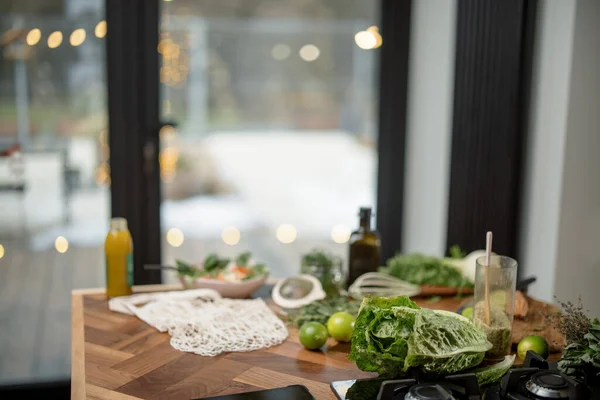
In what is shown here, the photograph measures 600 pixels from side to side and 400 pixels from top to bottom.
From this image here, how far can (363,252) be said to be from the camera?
2.21 meters

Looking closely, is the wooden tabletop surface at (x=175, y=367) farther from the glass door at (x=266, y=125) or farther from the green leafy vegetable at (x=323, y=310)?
the glass door at (x=266, y=125)

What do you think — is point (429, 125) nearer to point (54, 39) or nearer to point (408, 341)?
point (54, 39)

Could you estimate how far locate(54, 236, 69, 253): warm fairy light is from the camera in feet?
9.82

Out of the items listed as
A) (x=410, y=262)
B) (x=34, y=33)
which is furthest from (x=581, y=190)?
(x=34, y=33)

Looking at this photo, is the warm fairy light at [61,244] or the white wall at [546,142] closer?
the white wall at [546,142]

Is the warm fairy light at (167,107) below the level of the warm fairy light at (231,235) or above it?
above

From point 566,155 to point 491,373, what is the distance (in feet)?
4.56

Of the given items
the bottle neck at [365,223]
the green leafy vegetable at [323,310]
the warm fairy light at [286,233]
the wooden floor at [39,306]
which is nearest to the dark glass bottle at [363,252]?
the bottle neck at [365,223]

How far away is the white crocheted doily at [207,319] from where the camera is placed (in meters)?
1.74

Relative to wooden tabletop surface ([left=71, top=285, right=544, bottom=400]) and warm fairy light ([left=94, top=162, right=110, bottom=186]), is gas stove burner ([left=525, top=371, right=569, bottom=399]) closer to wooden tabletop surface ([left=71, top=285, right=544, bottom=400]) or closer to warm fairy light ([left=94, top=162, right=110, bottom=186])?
wooden tabletop surface ([left=71, top=285, right=544, bottom=400])

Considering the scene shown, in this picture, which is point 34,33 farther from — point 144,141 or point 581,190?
point 581,190

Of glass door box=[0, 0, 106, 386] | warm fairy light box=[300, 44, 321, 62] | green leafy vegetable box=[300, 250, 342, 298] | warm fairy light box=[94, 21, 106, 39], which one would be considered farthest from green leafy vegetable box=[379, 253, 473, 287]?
warm fairy light box=[94, 21, 106, 39]

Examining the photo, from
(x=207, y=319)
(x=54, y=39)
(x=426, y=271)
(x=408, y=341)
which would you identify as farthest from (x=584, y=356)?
(x=54, y=39)

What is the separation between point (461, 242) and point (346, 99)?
86cm
